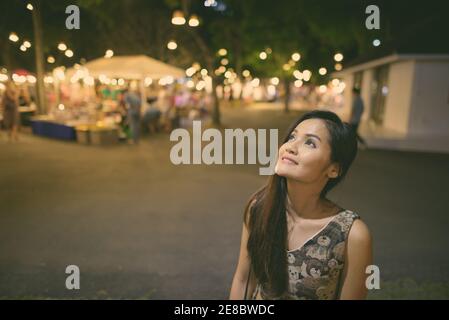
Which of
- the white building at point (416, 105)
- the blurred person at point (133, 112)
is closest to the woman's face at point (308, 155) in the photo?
the blurred person at point (133, 112)

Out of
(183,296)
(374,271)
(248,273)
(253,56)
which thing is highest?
(253,56)

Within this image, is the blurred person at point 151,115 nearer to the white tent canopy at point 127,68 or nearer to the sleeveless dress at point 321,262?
the white tent canopy at point 127,68

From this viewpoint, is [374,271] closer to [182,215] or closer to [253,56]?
[182,215]

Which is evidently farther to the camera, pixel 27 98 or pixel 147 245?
pixel 27 98

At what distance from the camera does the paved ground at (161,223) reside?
4301mm

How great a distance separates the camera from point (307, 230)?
171 cm

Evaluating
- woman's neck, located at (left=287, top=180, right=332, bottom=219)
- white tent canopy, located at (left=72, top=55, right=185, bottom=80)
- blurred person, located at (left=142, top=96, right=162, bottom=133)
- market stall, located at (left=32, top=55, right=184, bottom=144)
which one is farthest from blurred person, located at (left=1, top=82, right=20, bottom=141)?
woman's neck, located at (left=287, top=180, right=332, bottom=219)

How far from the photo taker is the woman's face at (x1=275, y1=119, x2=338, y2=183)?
5.34 feet

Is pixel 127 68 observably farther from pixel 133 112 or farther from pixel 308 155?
pixel 308 155

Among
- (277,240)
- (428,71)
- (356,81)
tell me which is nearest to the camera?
(277,240)

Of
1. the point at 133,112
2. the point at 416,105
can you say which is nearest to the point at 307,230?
the point at 133,112

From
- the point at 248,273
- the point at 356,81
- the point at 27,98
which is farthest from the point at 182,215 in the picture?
the point at 356,81

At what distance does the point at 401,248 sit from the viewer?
17.0ft

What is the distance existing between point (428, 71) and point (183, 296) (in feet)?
47.3
